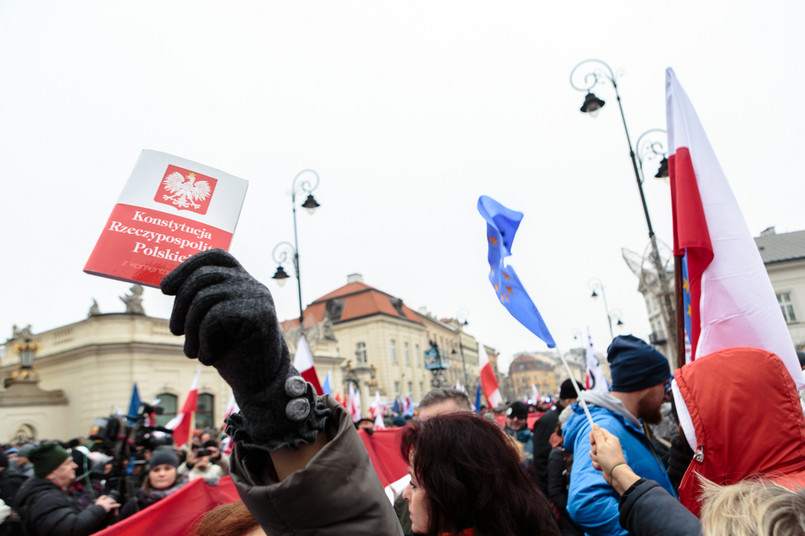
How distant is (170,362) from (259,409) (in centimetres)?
2325

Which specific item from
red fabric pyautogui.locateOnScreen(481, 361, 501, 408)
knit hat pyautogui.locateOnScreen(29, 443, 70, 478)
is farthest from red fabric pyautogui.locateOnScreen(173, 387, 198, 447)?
knit hat pyautogui.locateOnScreen(29, 443, 70, 478)

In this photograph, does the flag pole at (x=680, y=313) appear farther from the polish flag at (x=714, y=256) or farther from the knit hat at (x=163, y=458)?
the knit hat at (x=163, y=458)

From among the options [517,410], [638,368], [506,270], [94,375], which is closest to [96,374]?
[94,375]

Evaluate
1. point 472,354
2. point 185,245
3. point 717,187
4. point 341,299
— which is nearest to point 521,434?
point 717,187

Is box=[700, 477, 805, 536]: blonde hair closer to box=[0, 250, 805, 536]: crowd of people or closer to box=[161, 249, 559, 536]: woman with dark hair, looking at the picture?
box=[0, 250, 805, 536]: crowd of people

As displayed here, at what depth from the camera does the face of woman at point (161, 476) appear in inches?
176

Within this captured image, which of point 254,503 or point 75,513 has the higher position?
point 254,503

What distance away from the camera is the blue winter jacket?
2.24m

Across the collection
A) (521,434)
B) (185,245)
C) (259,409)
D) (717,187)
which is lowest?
(521,434)

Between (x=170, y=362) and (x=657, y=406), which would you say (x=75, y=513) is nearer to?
(x=657, y=406)

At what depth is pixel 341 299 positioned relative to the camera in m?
55.2

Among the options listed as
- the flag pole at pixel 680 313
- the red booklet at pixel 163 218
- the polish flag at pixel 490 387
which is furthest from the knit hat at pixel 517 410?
the red booklet at pixel 163 218

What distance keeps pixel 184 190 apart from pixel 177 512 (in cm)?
235

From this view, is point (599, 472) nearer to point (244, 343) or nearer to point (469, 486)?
point (469, 486)
